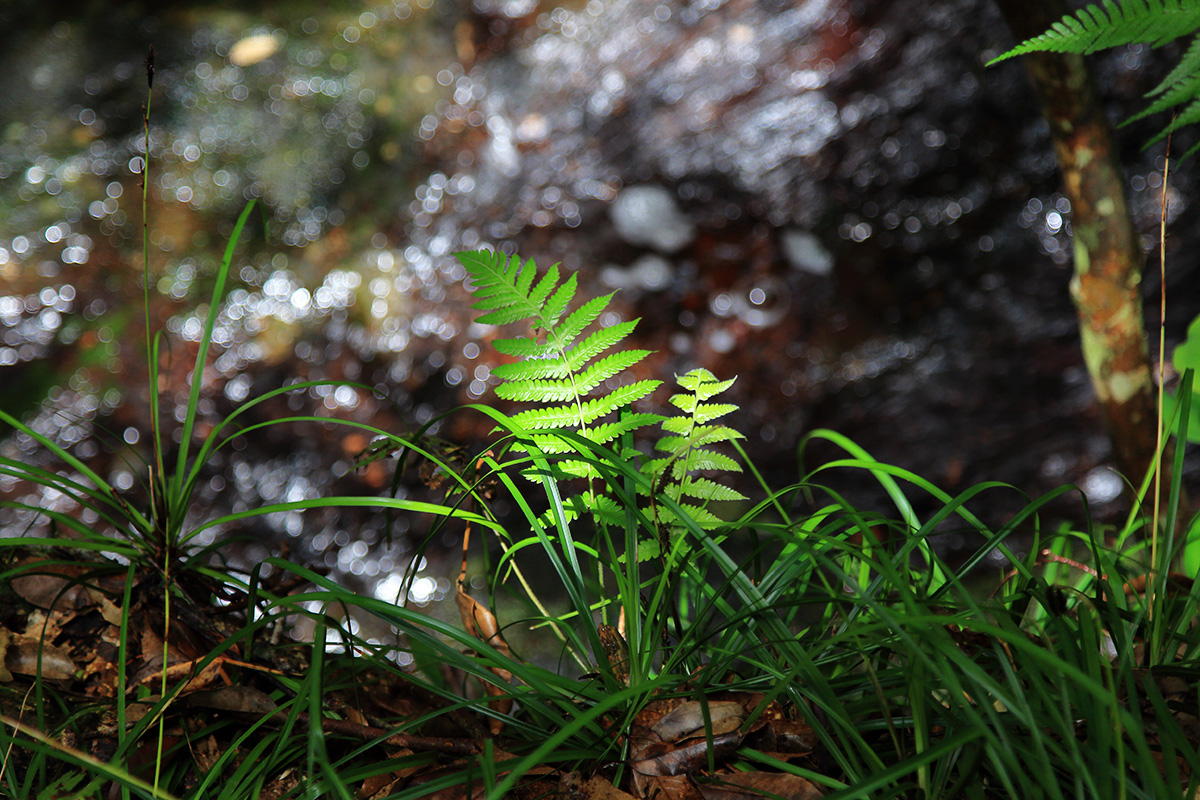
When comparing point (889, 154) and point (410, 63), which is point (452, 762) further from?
point (410, 63)

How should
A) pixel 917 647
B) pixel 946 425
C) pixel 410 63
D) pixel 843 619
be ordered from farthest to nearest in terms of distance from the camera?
pixel 410 63 → pixel 946 425 → pixel 843 619 → pixel 917 647

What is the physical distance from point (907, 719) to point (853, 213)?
3347mm

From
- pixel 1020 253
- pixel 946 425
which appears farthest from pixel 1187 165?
pixel 946 425

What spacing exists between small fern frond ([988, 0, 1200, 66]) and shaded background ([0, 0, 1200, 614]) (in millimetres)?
→ 2335

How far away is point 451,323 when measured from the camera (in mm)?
3705

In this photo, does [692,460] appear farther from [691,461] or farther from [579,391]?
[579,391]

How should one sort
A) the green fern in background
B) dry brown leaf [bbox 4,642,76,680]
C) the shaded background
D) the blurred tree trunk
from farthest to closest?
the shaded background → the blurred tree trunk → dry brown leaf [bbox 4,642,76,680] → the green fern in background

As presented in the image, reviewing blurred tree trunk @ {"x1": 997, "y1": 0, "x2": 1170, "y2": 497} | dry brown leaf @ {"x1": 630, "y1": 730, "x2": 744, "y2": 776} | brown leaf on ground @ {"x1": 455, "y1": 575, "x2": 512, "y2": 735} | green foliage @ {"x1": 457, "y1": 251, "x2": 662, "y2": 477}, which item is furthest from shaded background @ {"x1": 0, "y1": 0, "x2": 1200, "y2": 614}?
dry brown leaf @ {"x1": 630, "y1": 730, "x2": 744, "y2": 776}

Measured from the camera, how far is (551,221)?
12.9ft

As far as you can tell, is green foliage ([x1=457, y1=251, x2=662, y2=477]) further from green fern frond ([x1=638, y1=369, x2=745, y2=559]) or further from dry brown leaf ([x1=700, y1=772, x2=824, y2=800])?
dry brown leaf ([x1=700, y1=772, x2=824, y2=800])

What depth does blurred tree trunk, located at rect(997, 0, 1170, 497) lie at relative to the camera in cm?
160

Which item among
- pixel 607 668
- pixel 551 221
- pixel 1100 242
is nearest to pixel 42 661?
pixel 607 668

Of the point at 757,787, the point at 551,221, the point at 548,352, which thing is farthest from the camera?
the point at 551,221

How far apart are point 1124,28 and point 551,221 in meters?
3.11
